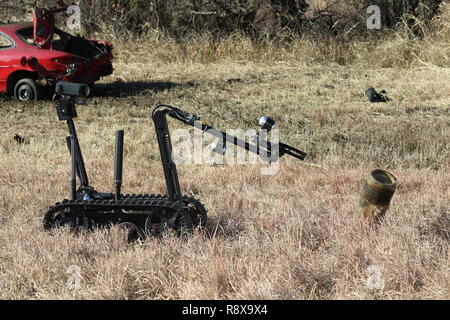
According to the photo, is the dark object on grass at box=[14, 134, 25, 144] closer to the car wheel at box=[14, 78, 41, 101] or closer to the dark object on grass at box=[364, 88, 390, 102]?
the car wheel at box=[14, 78, 41, 101]

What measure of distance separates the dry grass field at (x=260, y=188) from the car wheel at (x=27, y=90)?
0.20 metres

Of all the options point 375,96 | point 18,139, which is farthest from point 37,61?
point 375,96

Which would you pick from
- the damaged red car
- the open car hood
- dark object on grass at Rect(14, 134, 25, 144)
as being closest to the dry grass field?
dark object on grass at Rect(14, 134, 25, 144)

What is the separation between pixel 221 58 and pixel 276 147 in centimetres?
1224

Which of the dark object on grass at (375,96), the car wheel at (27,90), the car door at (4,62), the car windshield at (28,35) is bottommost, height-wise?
the dark object on grass at (375,96)

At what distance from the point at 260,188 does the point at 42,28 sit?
667 centimetres

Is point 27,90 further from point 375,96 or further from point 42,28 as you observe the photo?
point 375,96

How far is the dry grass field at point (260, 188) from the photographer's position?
3.97 m

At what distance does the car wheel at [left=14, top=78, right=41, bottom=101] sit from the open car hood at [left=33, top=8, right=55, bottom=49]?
2.38 ft

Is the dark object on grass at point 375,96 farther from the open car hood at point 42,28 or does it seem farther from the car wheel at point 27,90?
the car wheel at point 27,90

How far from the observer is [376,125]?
9.84 m

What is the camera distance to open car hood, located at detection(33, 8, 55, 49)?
1147cm

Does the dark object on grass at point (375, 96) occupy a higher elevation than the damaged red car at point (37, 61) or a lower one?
lower

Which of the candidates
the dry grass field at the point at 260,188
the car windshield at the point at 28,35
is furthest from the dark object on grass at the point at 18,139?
the car windshield at the point at 28,35
